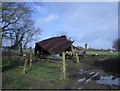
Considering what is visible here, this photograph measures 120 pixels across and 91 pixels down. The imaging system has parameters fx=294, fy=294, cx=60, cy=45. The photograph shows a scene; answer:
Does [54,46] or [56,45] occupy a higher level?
[56,45]

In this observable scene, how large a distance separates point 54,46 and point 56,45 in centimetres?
37

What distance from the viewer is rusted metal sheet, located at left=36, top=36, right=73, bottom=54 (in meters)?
37.0

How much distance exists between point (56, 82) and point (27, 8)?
22.7m

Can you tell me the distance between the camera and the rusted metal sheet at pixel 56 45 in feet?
121

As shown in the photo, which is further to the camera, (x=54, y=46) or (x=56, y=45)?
(x=54, y=46)

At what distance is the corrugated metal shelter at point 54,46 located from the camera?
37.0 m

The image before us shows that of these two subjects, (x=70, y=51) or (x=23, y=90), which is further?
(x=70, y=51)

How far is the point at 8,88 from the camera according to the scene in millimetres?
16125

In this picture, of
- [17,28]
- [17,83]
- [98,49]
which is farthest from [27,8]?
[98,49]

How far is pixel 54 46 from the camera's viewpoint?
38469 mm

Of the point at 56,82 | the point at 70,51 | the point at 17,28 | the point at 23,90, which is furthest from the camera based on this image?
the point at 17,28

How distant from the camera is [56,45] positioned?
3825cm

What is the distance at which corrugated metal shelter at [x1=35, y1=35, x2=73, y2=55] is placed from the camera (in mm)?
37031

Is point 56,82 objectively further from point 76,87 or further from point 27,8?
point 27,8
